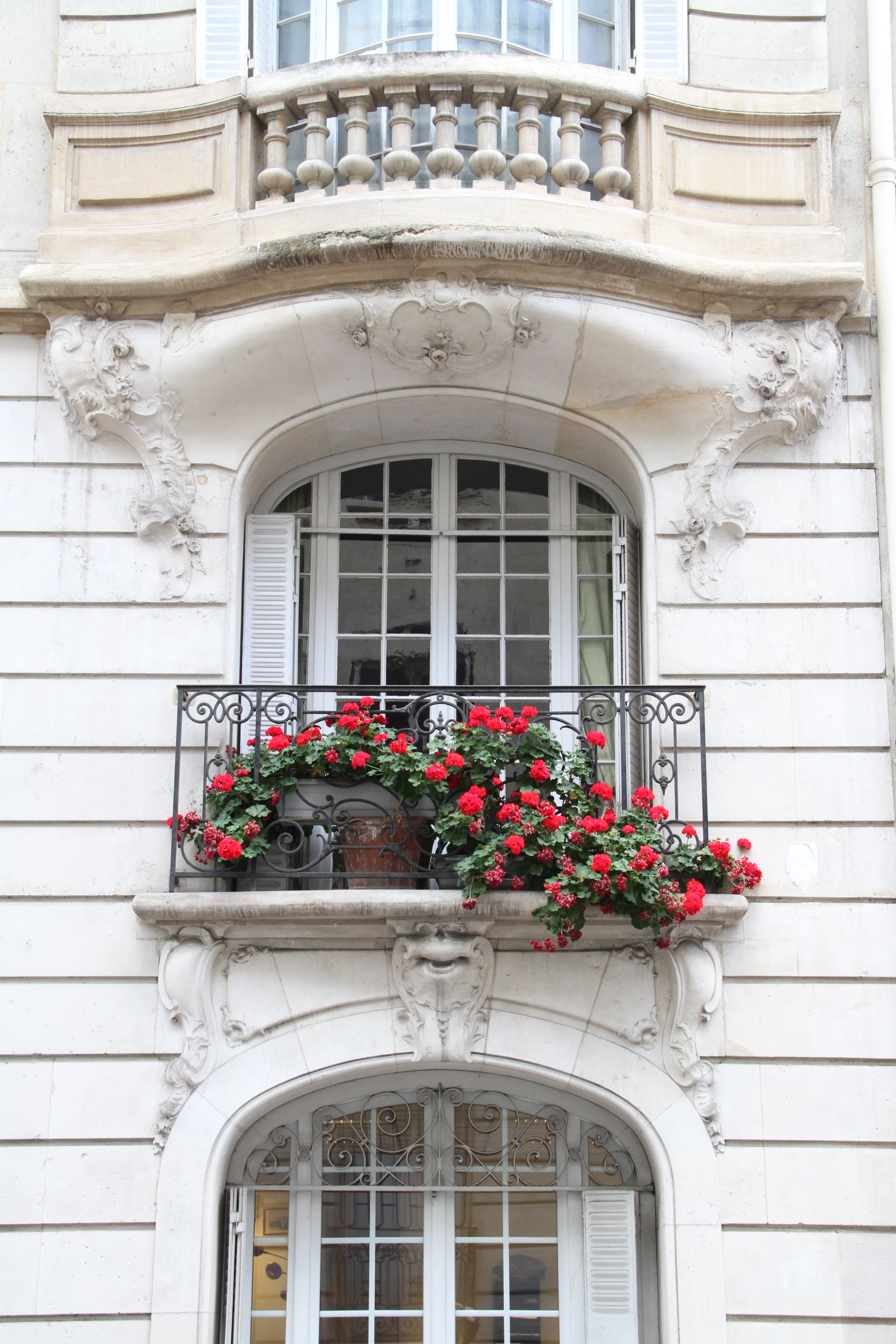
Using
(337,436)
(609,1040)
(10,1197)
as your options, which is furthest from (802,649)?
(10,1197)

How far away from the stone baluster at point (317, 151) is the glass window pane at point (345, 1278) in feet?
17.4

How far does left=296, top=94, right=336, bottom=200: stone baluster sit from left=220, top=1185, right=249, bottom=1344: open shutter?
5024mm

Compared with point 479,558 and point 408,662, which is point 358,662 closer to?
point 408,662

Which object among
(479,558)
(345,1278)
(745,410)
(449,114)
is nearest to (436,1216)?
(345,1278)

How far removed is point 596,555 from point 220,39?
348 cm

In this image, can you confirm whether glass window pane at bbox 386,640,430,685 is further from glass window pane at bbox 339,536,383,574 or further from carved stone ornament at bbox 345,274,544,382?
carved stone ornament at bbox 345,274,544,382

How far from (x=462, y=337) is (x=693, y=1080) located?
387cm

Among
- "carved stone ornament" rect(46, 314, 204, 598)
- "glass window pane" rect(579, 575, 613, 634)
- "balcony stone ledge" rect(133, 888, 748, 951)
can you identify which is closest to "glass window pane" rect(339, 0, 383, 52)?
"carved stone ornament" rect(46, 314, 204, 598)

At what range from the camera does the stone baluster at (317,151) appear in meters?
7.32

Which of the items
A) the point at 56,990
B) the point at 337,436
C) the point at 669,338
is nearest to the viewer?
the point at 56,990

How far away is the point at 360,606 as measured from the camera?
785cm

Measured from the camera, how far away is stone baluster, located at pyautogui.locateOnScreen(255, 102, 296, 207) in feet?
24.2

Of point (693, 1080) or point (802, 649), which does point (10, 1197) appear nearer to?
point (693, 1080)

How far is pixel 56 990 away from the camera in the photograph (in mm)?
6746
